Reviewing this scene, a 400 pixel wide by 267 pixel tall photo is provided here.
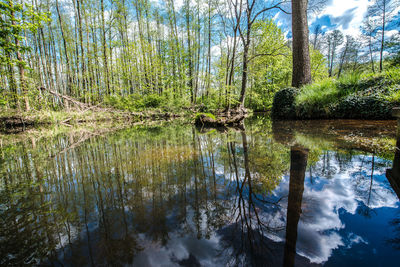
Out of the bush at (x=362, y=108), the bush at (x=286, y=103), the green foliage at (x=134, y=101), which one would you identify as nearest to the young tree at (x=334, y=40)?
the green foliage at (x=134, y=101)

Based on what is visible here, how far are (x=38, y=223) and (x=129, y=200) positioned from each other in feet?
1.54

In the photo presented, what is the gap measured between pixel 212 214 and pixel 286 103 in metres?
6.25

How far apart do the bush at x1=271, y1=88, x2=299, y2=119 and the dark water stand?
452 centimetres

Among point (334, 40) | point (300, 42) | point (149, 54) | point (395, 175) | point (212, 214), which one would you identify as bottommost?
point (212, 214)

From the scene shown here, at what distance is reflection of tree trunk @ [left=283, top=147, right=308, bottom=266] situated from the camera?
661 mm

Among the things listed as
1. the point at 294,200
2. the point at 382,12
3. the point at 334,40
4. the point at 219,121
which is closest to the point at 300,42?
the point at 219,121

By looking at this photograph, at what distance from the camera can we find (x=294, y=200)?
101 cm

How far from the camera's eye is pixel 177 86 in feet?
56.2

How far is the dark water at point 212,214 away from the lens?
2.18 ft

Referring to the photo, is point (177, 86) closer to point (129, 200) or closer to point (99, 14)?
point (99, 14)

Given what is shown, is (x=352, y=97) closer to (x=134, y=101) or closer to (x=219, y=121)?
(x=219, y=121)

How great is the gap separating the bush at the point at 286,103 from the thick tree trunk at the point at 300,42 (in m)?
0.77

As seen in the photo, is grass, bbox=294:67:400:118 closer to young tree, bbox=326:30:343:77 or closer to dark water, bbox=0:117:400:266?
dark water, bbox=0:117:400:266

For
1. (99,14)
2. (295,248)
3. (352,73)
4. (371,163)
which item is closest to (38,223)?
(295,248)
